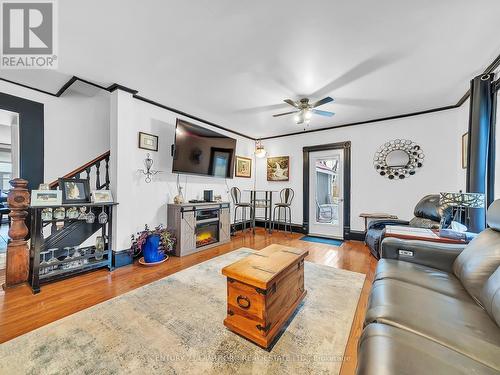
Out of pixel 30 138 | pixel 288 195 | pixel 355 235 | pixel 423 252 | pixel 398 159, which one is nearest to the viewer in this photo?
pixel 423 252

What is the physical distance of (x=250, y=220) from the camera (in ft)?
18.6

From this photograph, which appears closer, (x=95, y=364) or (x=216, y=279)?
(x=95, y=364)

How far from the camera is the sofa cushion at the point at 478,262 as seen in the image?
4.26ft

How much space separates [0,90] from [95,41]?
77.0 inches

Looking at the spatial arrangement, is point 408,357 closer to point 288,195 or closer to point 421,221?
point 421,221

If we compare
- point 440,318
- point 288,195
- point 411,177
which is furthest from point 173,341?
point 411,177

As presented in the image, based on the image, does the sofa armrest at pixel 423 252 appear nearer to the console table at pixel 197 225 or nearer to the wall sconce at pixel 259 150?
the console table at pixel 197 225

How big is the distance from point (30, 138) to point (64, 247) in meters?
1.79

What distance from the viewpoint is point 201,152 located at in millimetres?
3891

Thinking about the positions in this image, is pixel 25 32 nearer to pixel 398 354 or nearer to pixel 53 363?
pixel 53 363

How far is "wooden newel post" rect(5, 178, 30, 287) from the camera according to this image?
2.29m

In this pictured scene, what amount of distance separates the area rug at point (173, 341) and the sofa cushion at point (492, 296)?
0.86m

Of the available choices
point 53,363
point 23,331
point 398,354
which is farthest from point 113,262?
point 398,354

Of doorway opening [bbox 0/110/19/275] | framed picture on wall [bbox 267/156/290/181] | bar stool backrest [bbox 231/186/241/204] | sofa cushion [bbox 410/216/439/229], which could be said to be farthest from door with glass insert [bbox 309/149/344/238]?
doorway opening [bbox 0/110/19/275]
